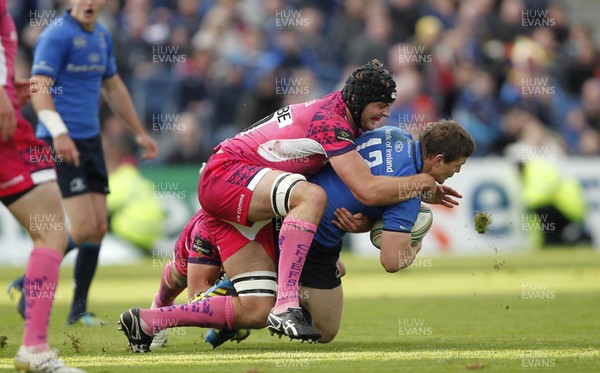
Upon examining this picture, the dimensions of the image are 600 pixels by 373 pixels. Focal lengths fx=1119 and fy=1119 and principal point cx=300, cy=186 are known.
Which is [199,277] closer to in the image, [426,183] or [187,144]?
[426,183]

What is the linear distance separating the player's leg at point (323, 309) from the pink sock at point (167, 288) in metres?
1.12

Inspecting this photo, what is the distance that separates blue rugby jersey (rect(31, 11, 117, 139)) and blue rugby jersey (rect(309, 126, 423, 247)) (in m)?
3.08

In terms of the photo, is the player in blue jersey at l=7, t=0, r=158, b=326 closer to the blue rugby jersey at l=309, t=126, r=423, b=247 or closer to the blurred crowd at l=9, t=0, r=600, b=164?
the blue rugby jersey at l=309, t=126, r=423, b=247

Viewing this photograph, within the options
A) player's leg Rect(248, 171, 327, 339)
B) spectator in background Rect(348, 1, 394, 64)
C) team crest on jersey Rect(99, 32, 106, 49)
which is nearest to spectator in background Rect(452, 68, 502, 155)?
spectator in background Rect(348, 1, 394, 64)

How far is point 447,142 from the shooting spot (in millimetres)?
8125

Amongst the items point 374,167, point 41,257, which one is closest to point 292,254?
point 374,167

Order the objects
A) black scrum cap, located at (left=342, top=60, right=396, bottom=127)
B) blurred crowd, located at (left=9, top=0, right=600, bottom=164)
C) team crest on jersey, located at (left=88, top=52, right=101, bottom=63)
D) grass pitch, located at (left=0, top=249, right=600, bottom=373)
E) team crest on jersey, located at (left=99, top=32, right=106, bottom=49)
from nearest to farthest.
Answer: grass pitch, located at (left=0, top=249, right=600, bottom=373), black scrum cap, located at (left=342, top=60, right=396, bottom=127), team crest on jersey, located at (left=88, top=52, right=101, bottom=63), team crest on jersey, located at (left=99, top=32, right=106, bottom=49), blurred crowd, located at (left=9, top=0, right=600, bottom=164)

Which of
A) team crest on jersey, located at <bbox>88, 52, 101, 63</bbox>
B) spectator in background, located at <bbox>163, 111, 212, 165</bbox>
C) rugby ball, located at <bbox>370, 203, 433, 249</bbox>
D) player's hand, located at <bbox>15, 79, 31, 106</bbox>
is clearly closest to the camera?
player's hand, located at <bbox>15, 79, 31, 106</bbox>

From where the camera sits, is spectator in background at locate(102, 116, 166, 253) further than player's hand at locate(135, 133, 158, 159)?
Yes

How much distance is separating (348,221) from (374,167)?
17.2 inches

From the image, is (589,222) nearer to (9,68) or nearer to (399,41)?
(399,41)

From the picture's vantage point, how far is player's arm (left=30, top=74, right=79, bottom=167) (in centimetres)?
926

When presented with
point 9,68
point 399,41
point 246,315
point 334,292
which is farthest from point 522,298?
point 399,41

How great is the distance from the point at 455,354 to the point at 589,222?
41.2 ft
